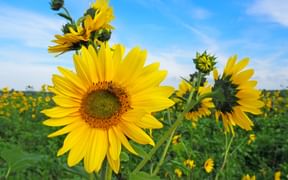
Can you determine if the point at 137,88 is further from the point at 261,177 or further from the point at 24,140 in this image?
the point at 24,140

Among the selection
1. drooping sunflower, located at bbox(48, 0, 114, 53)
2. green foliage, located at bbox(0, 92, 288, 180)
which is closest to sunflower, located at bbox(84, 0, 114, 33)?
drooping sunflower, located at bbox(48, 0, 114, 53)

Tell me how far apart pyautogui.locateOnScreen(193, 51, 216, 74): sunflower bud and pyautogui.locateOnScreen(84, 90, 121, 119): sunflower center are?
0.78m

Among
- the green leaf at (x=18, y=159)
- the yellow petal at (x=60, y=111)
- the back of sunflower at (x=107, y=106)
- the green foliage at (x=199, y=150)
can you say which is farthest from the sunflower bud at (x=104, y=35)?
the green foliage at (x=199, y=150)

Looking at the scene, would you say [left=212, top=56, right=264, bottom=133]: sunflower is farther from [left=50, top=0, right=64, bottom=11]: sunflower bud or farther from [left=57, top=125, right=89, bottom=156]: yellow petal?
[left=50, top=0, right=64, bottom=11]: sunflower bud

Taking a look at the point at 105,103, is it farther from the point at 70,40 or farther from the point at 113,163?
the point at 70,40

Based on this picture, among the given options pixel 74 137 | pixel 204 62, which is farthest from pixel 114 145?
pixel 204 62

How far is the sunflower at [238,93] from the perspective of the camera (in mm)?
1735

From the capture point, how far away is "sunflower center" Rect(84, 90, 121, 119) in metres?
1.38

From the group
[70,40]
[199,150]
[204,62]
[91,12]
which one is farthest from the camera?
[199,150]

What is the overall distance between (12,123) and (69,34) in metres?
6.53

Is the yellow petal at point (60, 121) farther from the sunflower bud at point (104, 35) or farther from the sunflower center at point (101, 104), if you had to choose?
the sunflower bud at point (104, 35)

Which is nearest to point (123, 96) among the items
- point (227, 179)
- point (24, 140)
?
point (227, 179)

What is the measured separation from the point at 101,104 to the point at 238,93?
2.12 feet

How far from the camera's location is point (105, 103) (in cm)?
140
